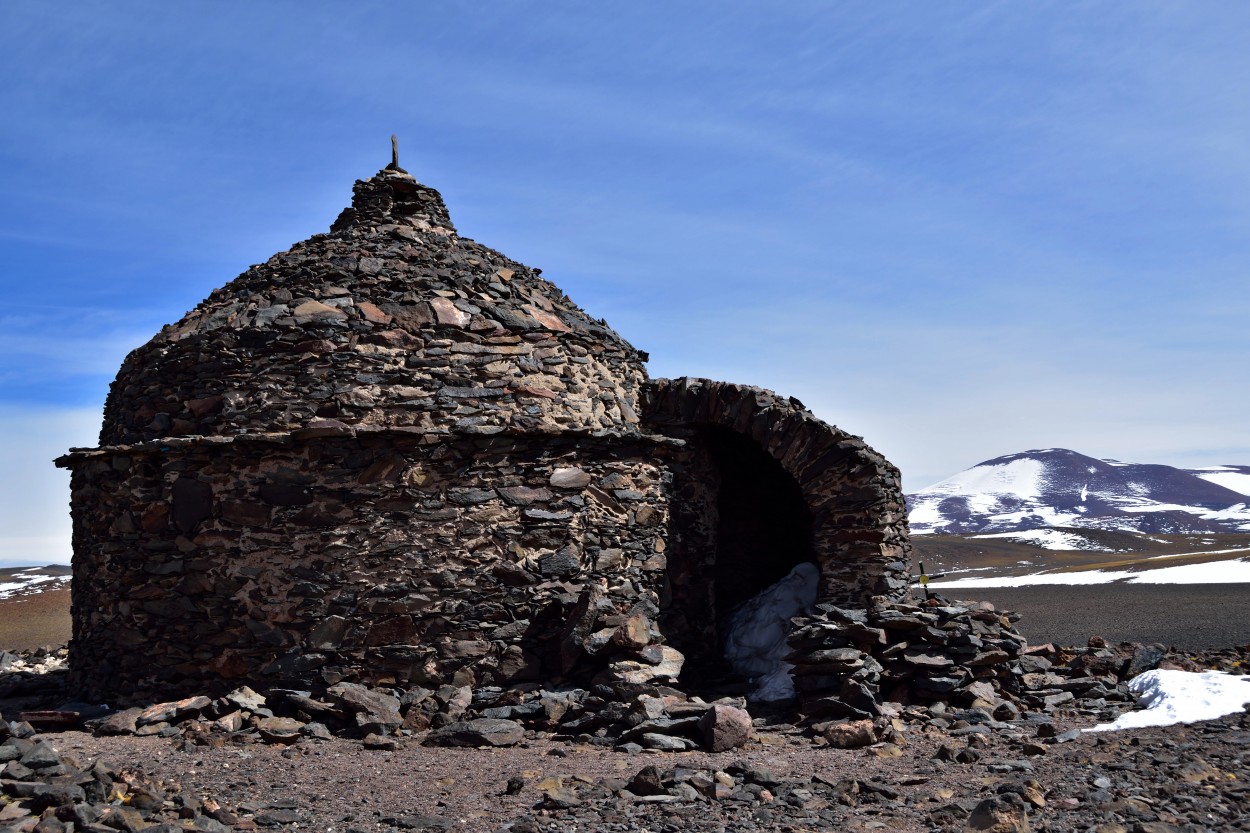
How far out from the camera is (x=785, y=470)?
10.9 meters

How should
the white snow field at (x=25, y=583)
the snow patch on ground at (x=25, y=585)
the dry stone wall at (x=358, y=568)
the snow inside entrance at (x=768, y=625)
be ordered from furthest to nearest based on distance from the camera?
the white snow field at (x=25, y=583)
the snow patch on ground at (x=25, y=585)
the snow inside entrance at (x=768, y=625)
the dry stone wall at (x=358, y=568)

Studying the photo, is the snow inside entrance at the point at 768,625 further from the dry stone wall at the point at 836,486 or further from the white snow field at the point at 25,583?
the white snow field at the point at 25,583

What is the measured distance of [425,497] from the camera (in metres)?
9.04

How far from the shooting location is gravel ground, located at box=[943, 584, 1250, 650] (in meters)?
16.9

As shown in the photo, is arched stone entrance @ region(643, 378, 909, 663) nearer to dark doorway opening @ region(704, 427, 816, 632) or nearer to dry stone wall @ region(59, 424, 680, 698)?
dark doorway opening @ region(704, 427, 816, 632)

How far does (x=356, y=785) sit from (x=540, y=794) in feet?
4.17

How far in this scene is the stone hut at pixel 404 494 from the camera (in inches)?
351

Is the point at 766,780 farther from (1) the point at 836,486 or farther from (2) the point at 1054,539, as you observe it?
(2) the point at 1054,539

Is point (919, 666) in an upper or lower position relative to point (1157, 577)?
upper

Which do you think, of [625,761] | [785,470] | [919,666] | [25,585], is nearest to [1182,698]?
[919,666]

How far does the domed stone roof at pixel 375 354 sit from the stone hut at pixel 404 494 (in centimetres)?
2

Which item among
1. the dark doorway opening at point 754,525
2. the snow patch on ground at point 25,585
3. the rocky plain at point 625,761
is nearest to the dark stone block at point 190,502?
the rocky plain at point 625,761

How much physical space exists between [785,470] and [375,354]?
179 inches

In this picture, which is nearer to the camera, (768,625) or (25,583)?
(768,625)
